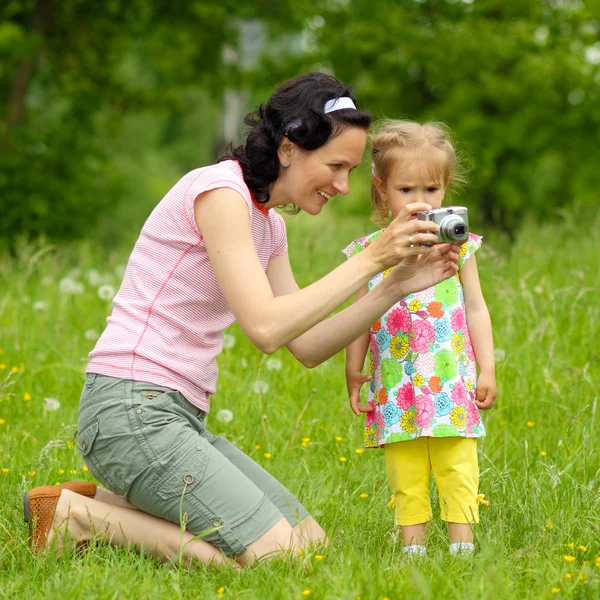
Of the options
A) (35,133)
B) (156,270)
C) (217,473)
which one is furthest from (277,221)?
(35,133)

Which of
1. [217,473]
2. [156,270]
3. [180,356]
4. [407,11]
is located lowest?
[217,473]

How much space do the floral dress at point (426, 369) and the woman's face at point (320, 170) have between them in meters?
0.46

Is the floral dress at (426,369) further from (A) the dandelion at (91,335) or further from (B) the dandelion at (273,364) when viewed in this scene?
(A) the dandelion at (91,335)

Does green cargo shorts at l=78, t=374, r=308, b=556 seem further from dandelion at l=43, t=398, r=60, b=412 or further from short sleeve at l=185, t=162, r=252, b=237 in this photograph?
dandelion at l=43, t=398, r=60, b=412

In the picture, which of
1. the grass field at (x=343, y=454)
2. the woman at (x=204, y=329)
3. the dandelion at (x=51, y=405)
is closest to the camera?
the grass field at (x=343, y=454)

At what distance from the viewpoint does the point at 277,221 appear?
128 inches

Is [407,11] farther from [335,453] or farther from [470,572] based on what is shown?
[470,572]

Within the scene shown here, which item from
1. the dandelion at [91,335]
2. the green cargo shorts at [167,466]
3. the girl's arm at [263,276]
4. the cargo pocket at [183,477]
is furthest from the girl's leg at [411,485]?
the dandelion at [91,335]

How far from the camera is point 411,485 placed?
3090 millimetres

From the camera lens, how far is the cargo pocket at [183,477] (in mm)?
2832

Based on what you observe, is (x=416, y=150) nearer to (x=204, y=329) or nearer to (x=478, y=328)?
(x=478, y=328)

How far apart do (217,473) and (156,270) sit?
677mm

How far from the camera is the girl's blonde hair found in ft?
9.93

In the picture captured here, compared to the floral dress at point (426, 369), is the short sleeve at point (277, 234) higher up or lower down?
higher up
